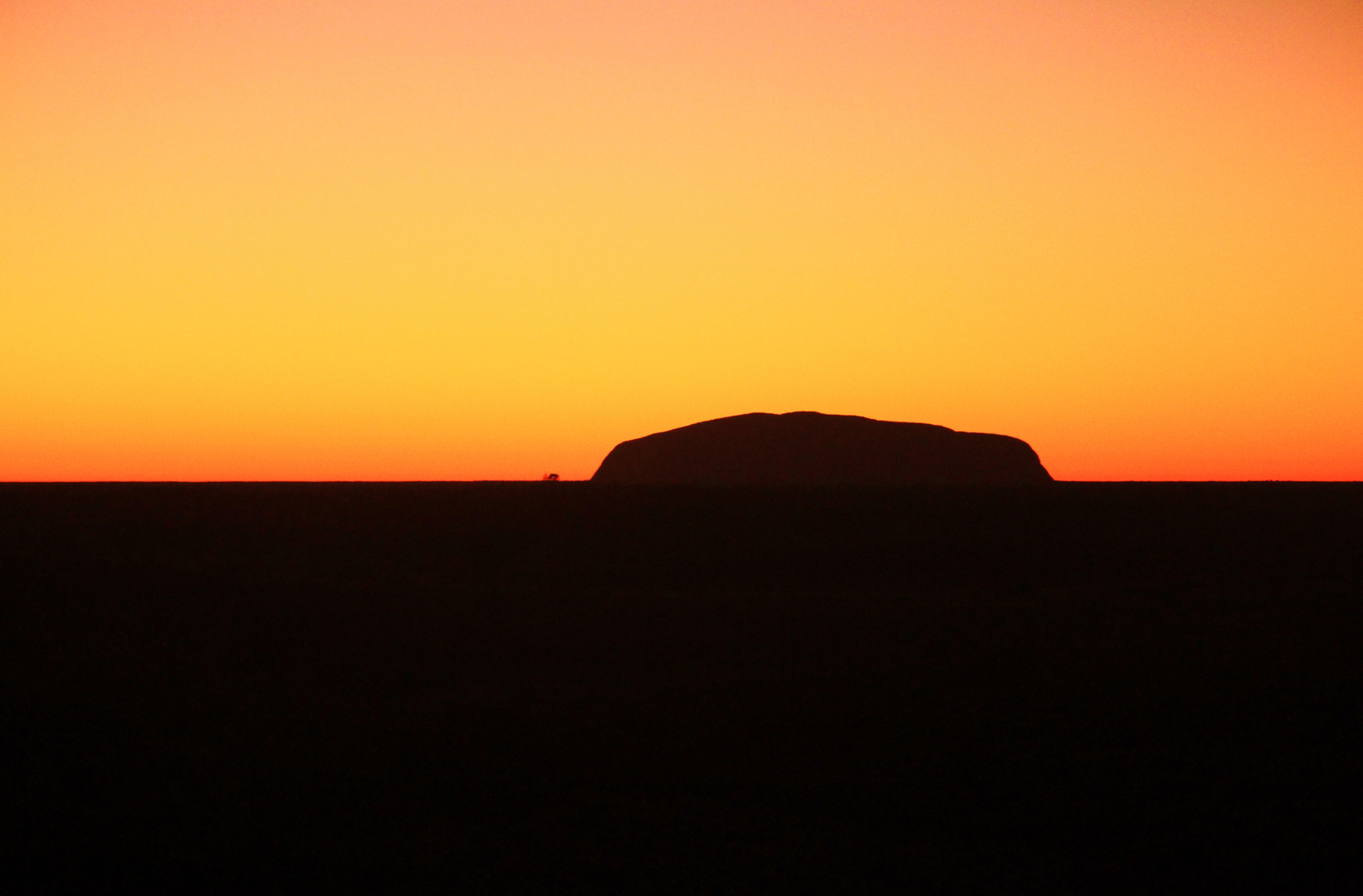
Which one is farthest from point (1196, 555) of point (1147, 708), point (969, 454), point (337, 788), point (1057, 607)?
point (969, 454)

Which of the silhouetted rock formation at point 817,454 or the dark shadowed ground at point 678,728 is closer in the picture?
the dark shadowed ground at point 678,728

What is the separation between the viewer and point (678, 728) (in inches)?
251

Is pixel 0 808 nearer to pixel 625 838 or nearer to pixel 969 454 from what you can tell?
pixel 625 838

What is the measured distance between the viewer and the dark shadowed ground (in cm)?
459

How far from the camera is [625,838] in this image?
476cm

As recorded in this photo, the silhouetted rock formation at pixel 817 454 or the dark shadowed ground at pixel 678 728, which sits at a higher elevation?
the silhouetted rock formation at pixel 817 454

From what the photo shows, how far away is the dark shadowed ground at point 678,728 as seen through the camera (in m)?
4.59

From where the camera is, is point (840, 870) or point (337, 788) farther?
point (337, 788)

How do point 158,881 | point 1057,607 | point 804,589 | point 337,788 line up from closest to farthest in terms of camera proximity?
1. point 158,881
2. point 337,788
3. point 1057,607
4. point 804,589

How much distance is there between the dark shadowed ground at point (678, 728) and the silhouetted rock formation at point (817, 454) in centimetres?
3050

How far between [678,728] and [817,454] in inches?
1576

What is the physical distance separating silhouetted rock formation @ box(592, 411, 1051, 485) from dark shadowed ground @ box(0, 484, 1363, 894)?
30.5 m

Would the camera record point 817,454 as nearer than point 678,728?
No

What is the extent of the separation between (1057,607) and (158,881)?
8618mm
